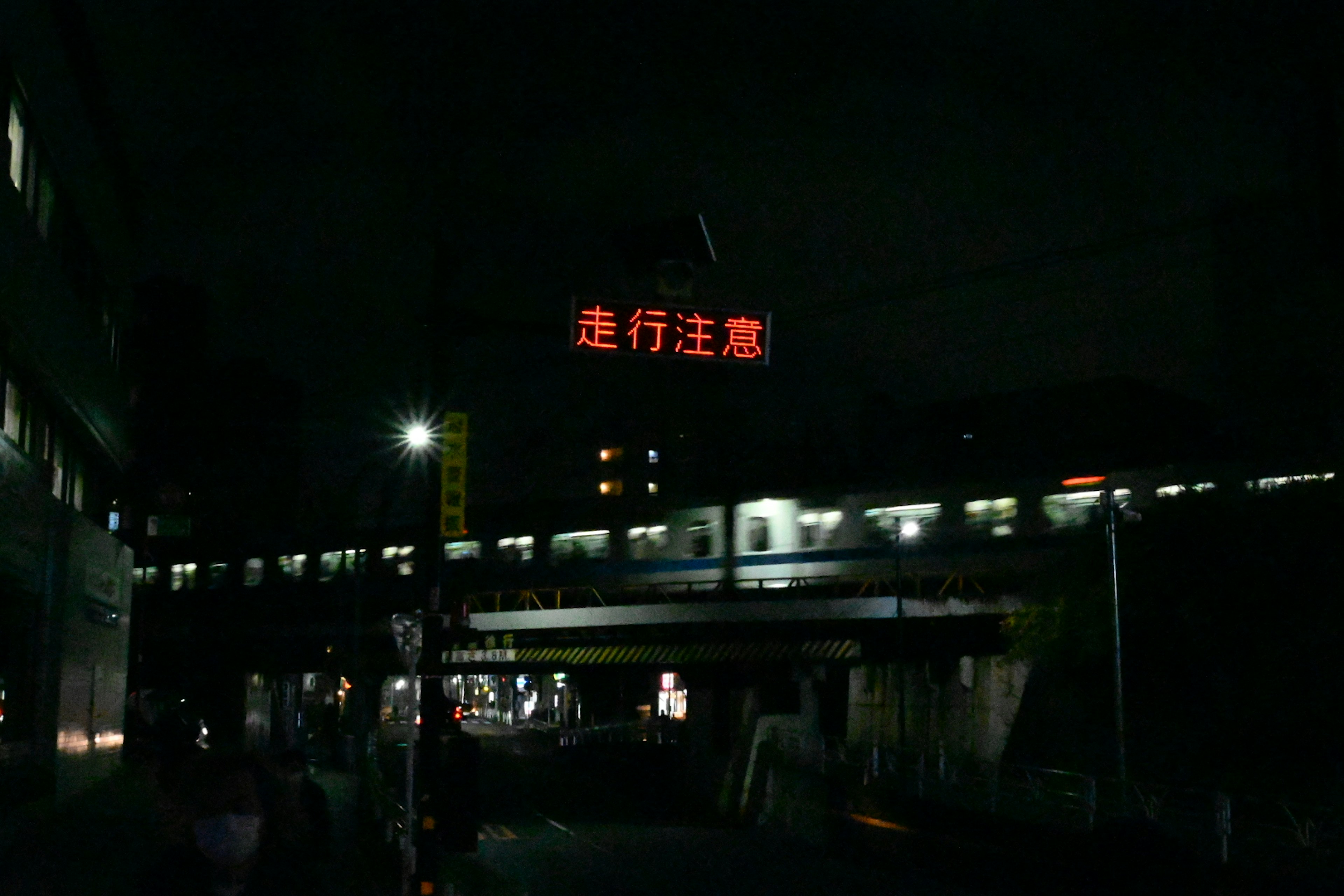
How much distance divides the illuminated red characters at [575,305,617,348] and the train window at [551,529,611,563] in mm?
34472

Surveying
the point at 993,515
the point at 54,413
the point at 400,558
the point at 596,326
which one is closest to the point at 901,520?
the point at 993,515

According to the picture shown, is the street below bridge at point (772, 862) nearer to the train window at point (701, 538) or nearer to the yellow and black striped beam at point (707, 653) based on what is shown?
the yellow and black striped beam at point (707, 653)

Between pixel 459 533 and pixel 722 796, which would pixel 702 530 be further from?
pixel 459 533

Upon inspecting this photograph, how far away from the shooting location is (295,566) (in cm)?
5812

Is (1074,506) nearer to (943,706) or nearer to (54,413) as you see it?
(943,706)

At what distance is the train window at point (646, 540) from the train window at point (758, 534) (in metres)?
3.26

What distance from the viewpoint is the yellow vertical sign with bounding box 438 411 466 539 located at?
514 inches

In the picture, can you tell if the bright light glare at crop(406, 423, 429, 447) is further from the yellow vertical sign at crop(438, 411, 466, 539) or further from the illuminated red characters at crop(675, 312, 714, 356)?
the illuminated red characters at crop(675, 312, 714, 356)

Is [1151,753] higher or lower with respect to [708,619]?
lower

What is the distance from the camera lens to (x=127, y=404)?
32094mm

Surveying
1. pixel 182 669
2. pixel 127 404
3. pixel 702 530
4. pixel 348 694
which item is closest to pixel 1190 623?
pixel 702 530

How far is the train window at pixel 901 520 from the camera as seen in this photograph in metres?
39.5

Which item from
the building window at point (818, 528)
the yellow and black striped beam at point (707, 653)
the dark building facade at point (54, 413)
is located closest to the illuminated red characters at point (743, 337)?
the dark building facade at point (54, 413)

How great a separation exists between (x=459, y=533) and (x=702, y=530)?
29849 mm
